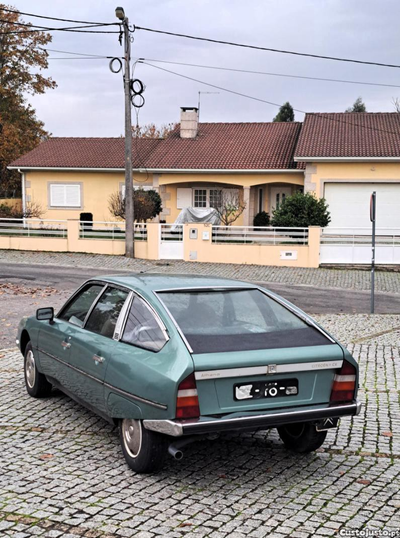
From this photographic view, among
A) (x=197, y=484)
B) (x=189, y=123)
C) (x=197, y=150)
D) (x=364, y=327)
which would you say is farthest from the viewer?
(x=189, y=123)

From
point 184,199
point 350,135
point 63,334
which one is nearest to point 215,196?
point 184,199

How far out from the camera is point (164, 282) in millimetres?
5801

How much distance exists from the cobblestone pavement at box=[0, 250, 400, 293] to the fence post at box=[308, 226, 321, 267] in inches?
19.5

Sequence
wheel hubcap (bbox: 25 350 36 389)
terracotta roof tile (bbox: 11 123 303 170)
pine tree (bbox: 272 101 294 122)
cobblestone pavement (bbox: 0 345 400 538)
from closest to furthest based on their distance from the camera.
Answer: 1. cobblestone pavement (bbox: 0 345 400 538)
2. wheel hubcap (bbox: 25 350 36 389)
3. terracotta roof tile (bbox: 11 123 303 170)
4. pine tree (bbox: 272 101 294 122)

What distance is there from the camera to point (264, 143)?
110 feet

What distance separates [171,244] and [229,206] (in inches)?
219

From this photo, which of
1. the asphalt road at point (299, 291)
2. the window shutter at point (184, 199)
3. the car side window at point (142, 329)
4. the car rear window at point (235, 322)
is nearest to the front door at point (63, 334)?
the car side window at point (142, 329)


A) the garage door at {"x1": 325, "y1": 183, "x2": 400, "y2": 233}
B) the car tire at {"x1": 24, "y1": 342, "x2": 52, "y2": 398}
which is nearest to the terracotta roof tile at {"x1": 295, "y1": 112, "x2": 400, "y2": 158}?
the garage door at {"x1": 325, "y1": 183, "x2": 400, "y2": 233}

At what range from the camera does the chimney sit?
35156 millimetres

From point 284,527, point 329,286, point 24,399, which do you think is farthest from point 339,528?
point 329,286

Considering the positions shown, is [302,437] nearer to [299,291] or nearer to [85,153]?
[299,291]

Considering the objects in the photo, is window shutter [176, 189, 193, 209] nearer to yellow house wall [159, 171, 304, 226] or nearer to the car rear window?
yellow house wall [159, 171, 304, 226]

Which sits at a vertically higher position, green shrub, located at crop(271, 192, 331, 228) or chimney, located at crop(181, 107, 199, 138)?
chimney, located at crop(181, 107, 199, 138)

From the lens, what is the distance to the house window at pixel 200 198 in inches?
1310
